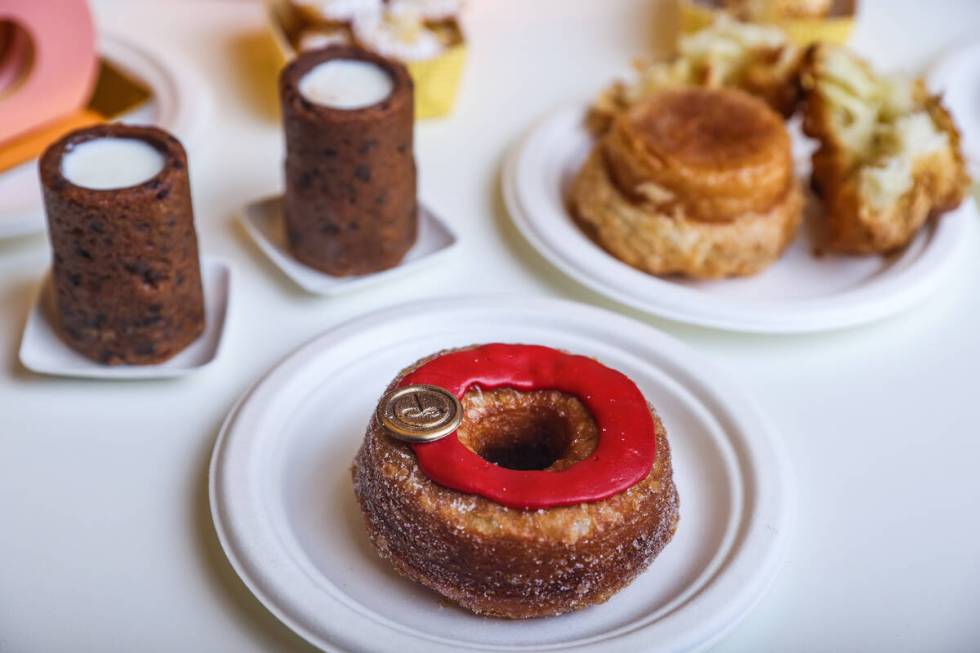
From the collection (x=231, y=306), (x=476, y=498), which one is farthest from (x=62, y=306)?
(x=476, y=498)

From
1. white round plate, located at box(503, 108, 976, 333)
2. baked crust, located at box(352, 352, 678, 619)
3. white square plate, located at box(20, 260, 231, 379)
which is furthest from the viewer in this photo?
white round plate, located at box(503, 108, 976, 333)

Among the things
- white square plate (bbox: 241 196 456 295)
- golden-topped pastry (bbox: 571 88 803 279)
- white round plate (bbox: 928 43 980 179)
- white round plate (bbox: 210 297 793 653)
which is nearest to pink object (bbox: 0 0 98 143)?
white square plate (bbox: 241 196 456 295)

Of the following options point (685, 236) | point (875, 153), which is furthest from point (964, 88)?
point (685, 236)

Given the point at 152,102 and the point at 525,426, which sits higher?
the point at 525,426

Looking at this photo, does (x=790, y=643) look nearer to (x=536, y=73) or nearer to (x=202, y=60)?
(x=536, y=73)

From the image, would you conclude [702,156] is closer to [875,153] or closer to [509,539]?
[875,153]

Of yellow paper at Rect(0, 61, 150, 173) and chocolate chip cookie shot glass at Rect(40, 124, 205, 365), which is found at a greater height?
chocolate chip cookie shot glass at Rect(40, 124, 205, 365)

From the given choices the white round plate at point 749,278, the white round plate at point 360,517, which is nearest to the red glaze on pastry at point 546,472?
the white round plate at point 360,517

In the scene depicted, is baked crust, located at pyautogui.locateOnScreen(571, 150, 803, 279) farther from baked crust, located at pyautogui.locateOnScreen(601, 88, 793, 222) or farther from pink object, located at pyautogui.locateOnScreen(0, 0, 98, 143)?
pink object, located at pyautogui.locateOnScreen(0, 0, 98, 143)
